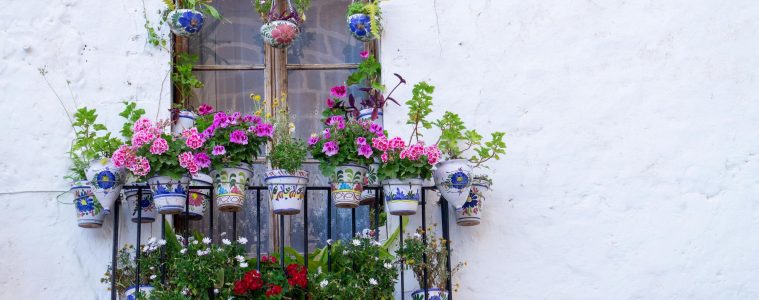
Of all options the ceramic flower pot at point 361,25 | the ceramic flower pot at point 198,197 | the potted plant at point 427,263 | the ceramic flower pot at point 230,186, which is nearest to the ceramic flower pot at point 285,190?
the ceramic flower pot at point 230,186

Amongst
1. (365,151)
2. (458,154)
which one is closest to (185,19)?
(365,151)

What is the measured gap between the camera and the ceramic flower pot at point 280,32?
5.78m

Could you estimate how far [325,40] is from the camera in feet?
20.4

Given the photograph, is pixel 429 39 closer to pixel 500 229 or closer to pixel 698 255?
pixel 500 229

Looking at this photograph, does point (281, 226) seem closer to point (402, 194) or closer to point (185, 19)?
point (402, 194)

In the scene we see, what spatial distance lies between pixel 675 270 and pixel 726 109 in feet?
2.94

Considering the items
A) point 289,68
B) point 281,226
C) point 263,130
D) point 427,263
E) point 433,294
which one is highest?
point 289,68

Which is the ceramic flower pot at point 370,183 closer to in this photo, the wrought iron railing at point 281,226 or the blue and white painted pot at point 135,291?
the wrought iron railing at point 281,226

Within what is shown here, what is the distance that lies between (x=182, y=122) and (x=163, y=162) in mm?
564

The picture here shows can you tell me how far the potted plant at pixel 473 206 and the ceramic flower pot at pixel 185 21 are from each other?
1544 mm

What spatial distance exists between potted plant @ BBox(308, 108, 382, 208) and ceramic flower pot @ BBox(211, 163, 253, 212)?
13.6 inches

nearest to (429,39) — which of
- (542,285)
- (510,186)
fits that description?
(510,186)

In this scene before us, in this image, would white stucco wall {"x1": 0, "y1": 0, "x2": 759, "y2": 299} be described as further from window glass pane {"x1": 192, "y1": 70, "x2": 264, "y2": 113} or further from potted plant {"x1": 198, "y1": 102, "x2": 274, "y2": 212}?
potted plant {"x1": 198, "y1": 102, "x2": 274, "y2": 212}

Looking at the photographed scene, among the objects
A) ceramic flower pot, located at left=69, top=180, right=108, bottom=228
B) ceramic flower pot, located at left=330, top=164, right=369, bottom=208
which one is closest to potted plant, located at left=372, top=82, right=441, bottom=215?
ceramic flower pot, located at left=330, top=164, right=369, bottom=208
